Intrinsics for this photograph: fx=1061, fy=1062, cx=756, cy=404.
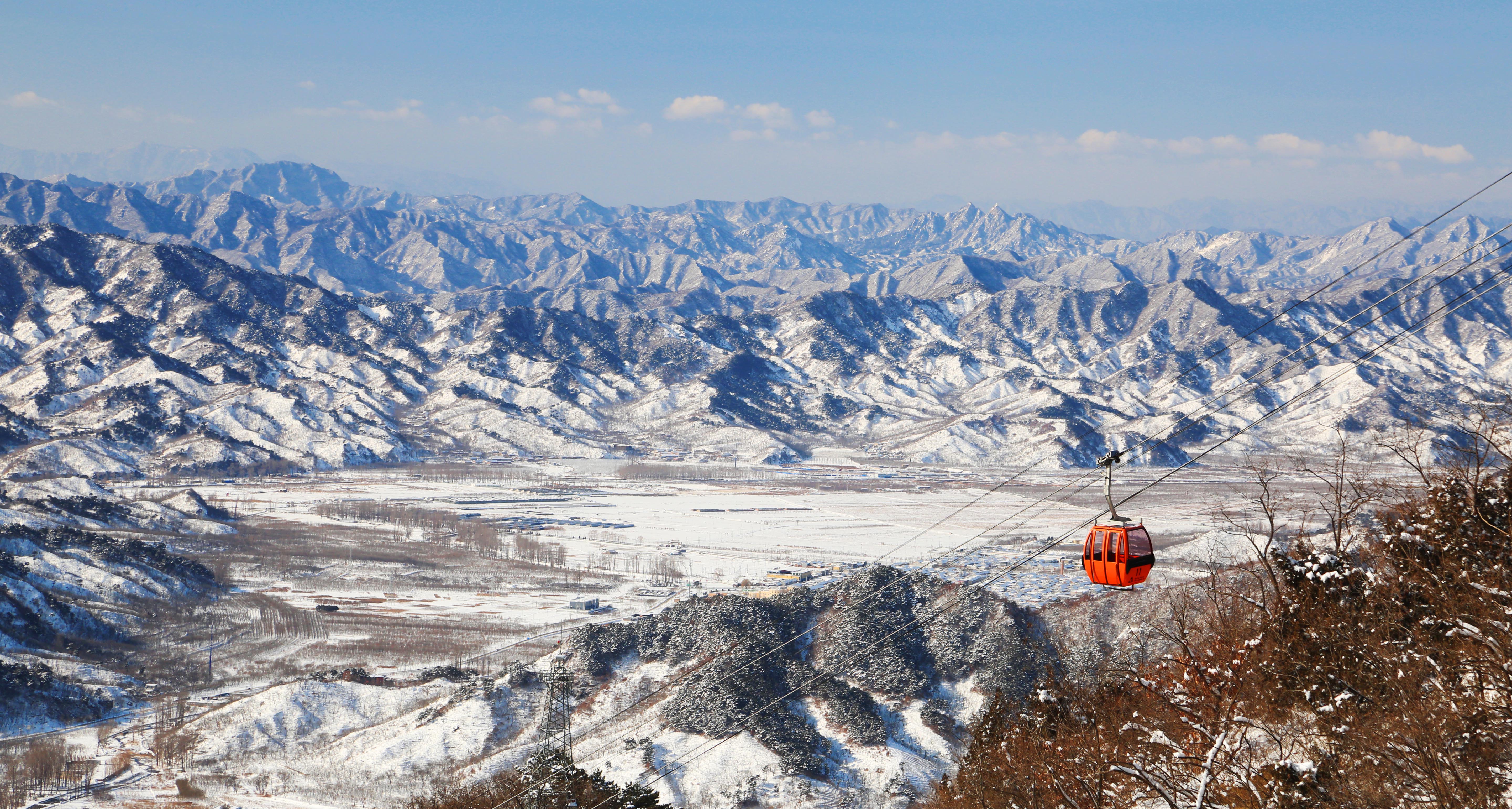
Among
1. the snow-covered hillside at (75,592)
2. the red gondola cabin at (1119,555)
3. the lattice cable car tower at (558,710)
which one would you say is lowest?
the snow-covered hillside at (75,592)

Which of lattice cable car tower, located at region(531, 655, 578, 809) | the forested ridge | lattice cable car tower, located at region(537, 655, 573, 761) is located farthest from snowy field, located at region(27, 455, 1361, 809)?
the forested ridge

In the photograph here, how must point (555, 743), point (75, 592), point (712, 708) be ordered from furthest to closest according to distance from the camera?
point (75, 592)
point (555, 743)
point (712, 708)

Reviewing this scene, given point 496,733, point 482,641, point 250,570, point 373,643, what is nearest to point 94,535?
point 250,570

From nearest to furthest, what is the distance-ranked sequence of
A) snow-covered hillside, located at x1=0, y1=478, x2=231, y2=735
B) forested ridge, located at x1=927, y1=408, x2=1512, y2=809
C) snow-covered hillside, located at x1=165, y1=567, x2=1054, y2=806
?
forested ridge, located at x1=927, y1=408, x2=1512, y2=809 → snow-covered hillside, located at x1=165, y1=567, x2=1054, y2=806 → snow-covered hillside, located at x1=0, y1=478, x2=231, y2=735

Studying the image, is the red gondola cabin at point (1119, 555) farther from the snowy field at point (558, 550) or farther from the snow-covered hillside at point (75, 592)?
the snow-covered hillside at point (75, 592)

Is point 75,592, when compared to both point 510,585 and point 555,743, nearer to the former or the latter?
point 510,585

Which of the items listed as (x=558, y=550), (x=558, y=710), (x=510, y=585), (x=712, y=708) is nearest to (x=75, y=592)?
(x=510, y=585)

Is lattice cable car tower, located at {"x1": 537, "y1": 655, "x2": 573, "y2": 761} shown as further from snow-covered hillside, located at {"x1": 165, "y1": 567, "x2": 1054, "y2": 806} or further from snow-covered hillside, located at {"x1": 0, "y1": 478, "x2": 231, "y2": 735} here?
snow-covered hillside, located at {"x1": 0, "y1": 478, "x2": 231, "y2": 735}

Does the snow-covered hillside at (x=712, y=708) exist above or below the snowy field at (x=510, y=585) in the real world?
above

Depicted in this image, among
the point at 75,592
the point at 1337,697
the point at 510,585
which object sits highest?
the point at 1337,697

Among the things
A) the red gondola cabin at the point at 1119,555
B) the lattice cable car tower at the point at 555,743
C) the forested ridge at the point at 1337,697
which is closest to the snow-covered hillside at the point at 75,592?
the lattice cable car tower at the point at 555,743
